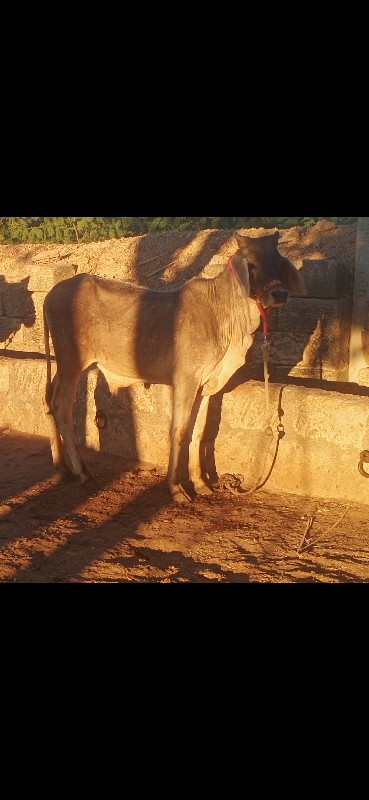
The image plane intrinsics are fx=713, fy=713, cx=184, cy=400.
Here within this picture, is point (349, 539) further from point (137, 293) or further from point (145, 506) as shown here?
point (137, 293)

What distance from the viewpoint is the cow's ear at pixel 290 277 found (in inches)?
237

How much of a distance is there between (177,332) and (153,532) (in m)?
1.73

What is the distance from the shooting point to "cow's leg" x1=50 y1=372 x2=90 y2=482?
21.8 feet

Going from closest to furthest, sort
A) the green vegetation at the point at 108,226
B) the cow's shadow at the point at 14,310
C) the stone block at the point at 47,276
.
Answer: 1. the stone block at the point at 47,276
2. the cow's shadow at the point at 14,310
3. the green vegetation at the point at 108,226

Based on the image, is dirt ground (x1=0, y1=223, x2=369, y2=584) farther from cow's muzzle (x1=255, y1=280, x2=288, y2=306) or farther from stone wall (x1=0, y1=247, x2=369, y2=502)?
cow's muzzle (x1=255, y1=280, x2=288, y2=306)

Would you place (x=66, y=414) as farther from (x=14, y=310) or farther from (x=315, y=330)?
(x=14, y=310)

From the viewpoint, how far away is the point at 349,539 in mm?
5219

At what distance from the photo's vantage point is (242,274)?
19.1 feet

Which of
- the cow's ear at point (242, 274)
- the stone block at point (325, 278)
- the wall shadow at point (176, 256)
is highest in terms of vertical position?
the wall shadow at point (176, 256)

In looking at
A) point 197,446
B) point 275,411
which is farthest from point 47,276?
point 275,411

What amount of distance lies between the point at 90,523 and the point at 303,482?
185 centimetres

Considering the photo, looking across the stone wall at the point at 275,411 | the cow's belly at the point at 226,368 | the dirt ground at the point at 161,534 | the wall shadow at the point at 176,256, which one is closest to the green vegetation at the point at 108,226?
the wall shadow at the point at 176,256

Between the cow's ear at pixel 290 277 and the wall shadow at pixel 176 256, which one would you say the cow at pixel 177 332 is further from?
the wall shadow at pixel 176 256

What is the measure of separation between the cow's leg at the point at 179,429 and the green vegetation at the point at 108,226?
30.6 feet
